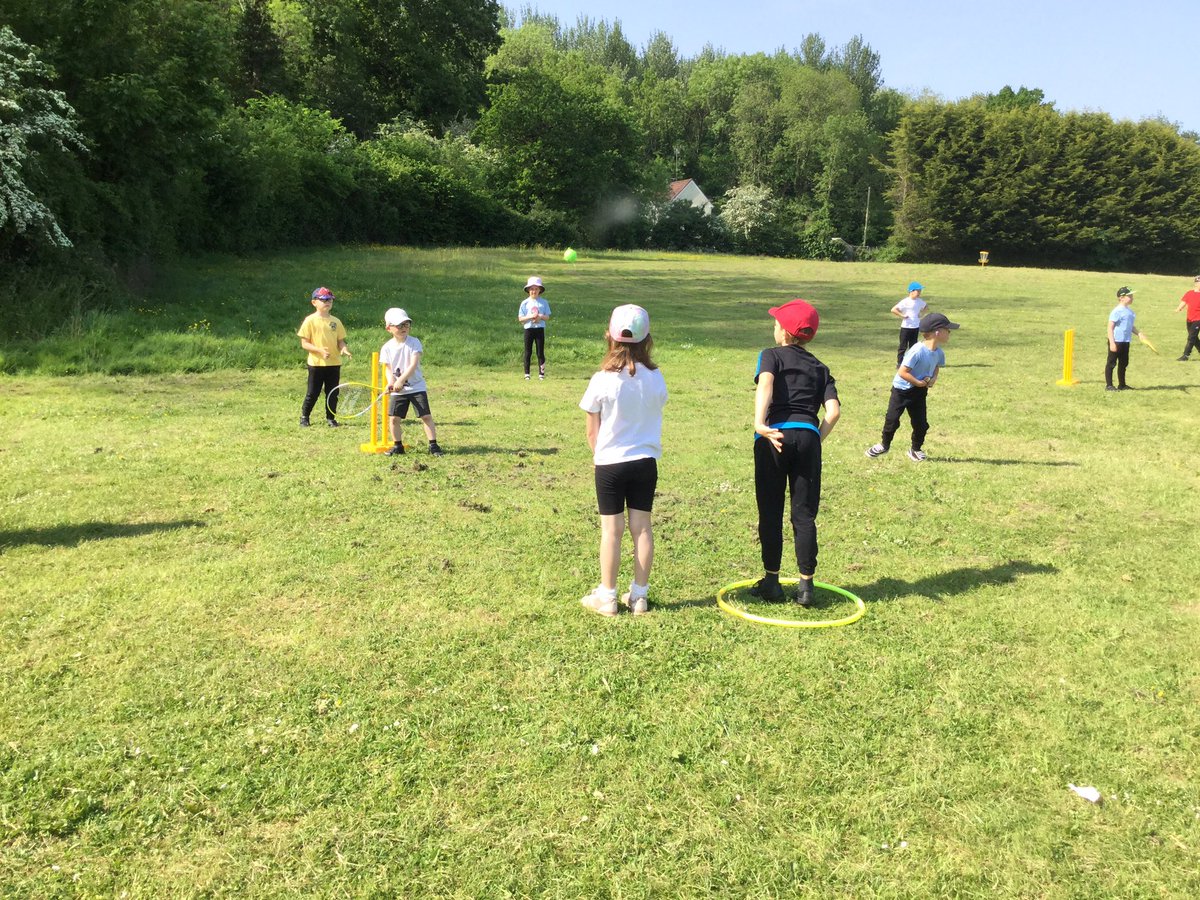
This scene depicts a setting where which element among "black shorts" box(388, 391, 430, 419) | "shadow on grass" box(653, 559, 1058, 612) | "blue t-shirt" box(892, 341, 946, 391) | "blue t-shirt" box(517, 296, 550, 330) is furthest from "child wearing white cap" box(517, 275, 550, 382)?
"shadow on grass" box(653, 559, 1058, 612)

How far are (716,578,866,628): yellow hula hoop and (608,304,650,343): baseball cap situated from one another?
2.01 meters

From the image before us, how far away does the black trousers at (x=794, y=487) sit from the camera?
6.34 metres

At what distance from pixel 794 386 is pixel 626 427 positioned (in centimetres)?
126

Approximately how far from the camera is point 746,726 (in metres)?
4.88

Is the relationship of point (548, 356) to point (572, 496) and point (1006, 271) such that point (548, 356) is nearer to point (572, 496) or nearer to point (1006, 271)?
point (572, 496)

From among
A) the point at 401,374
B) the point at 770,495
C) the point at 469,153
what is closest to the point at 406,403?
the point at 401,374

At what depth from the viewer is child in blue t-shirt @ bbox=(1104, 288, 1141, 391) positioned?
651 inches

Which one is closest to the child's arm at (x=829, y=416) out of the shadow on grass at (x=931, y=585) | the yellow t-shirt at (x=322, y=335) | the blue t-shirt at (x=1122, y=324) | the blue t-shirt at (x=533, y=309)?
the shadow on grass at (x=931, y=585)

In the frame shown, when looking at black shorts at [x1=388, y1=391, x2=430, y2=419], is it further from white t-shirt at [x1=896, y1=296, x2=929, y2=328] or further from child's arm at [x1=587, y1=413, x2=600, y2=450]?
white t-shirt at [x1=896, y1=296, x2=929, y2=328]

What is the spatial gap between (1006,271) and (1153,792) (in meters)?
59.1

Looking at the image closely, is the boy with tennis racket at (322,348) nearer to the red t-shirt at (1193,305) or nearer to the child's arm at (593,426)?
the child's arm at (593,426)

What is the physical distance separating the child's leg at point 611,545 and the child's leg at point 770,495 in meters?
1.05

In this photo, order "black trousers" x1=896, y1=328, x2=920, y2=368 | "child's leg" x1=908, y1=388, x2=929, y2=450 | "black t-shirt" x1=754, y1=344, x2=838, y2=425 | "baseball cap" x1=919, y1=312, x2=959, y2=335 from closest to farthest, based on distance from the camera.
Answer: "black t-shirt" x1=754, y1=344, x2=838, y2=425, "baseball cap" x1=919, y1=312, x2=959, y2=335, "child's leg" x1=908, y1=388, x2=929, y2=450, "black trousers" x1=896, y1=328, x2=920, y2=368

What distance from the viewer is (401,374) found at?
423 inches
